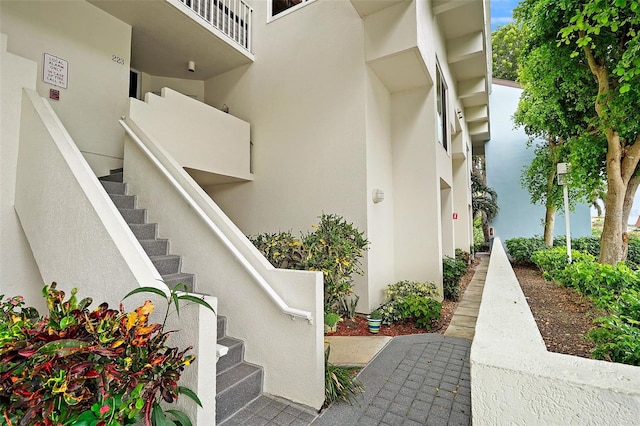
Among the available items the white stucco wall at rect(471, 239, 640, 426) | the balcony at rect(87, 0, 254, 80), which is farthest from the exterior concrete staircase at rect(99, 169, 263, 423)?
the balcony at rect(87, 0, 254, 80)

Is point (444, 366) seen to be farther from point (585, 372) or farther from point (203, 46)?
point (203, 46)

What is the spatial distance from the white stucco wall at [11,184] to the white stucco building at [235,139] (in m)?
0.02

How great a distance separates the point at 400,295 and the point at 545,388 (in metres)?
4.78

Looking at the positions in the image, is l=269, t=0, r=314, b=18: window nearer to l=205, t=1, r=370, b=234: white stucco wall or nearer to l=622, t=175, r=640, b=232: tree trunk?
l=205, t=1, r=370, b=234: white stucco wall

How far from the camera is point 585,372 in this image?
52.8 inches

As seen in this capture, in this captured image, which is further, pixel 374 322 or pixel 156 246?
pixel 374 322

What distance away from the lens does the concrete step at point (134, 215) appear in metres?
4.31

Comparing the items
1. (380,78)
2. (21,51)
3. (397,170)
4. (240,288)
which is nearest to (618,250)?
(397,170)

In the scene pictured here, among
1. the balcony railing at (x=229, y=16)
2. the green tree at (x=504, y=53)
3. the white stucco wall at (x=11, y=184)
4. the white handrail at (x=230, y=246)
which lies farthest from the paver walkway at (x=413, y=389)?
the green tree at (x=504, y=53)

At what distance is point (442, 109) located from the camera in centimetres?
841

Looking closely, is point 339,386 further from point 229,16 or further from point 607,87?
point 229,16

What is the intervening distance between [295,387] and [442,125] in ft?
25.4

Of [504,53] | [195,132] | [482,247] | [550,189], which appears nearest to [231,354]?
[195,132]

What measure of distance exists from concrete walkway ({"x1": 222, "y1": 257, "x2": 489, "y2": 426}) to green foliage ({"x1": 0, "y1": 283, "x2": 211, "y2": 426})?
3.72ft
